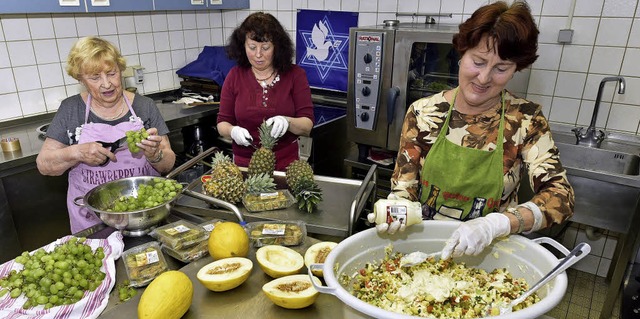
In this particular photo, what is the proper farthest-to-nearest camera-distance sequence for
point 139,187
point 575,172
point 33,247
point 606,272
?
point 606,272 < point 33,247 < point 575,172 < point 139,187

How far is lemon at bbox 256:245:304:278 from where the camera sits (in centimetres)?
126

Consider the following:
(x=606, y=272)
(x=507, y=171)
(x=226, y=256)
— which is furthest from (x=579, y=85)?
(x=226, y=256)

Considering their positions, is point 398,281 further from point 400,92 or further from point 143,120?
point 400,92

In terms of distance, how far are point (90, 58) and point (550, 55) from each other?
2.89m

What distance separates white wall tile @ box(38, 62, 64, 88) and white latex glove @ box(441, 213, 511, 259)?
3.19m

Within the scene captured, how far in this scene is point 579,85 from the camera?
2.90m

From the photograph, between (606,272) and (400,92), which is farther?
(606,272)

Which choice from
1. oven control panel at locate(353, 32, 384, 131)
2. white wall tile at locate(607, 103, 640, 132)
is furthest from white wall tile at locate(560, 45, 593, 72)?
oven control panel at locate(353, 32, 384, 131)

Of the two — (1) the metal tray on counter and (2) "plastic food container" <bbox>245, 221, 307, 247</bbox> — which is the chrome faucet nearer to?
(1) the metal tray on counter

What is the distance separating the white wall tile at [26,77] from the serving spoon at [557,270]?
337 cm

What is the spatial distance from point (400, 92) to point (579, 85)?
4.12ft

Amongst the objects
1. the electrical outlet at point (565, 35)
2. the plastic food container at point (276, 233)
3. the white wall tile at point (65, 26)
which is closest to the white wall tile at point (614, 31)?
the electrical outlet at point (565, 35)

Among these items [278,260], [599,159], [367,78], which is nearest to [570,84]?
[599,159]

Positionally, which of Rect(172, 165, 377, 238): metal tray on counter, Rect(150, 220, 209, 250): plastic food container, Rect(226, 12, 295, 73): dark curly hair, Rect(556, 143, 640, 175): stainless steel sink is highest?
Rect(226, 12, 295, 73): dark curly hair
